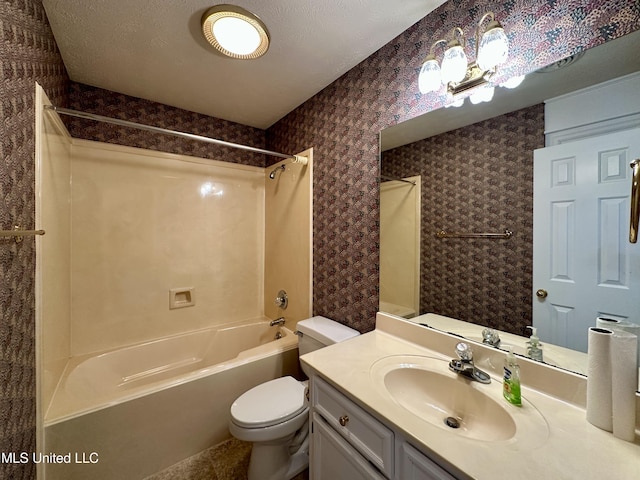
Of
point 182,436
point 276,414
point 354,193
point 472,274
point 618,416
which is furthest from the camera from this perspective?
point 354,193

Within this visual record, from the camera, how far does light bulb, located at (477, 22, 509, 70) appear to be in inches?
34.4

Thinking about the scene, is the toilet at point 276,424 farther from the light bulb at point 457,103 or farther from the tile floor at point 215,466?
the light bulb at point 457,103

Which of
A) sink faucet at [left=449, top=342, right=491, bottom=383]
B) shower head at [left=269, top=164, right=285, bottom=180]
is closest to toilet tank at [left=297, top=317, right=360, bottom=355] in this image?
sink faucet at [left=449, top=342, right=491, bottom=383]

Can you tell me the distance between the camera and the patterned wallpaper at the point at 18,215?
0.84 meters

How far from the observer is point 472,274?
1085 millimetres

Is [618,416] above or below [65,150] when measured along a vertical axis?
below

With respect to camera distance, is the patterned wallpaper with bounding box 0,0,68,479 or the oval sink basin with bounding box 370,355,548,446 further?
the patterned wallpaper with bounding box 0,0,68,479

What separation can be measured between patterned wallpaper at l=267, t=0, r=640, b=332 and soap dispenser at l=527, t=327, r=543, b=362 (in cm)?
69

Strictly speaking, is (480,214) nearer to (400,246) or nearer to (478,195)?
(478,195)

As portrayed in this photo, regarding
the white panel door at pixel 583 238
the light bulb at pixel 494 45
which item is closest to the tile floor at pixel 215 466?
the white panel door at pixel 583 238

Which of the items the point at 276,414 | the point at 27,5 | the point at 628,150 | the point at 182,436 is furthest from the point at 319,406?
the point at 27,5

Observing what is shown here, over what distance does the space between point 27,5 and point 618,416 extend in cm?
241

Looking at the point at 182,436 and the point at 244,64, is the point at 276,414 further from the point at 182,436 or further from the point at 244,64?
the point at 244,64

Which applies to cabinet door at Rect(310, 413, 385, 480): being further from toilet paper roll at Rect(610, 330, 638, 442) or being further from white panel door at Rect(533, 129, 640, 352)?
white panel door at Rect(533, 129, 640, 352)
